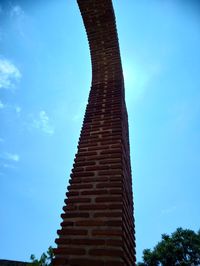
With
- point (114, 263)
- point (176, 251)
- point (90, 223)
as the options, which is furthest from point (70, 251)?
point (176, 251)

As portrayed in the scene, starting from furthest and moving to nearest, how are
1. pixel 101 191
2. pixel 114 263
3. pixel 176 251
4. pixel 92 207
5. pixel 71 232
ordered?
pixel 176 251 → pixel 101 191 → pixel 92 207 → pixel 71 232 → pixel 114 263

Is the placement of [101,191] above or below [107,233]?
above

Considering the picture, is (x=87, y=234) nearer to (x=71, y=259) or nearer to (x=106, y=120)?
(x=71, y=259)

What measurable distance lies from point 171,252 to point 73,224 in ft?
82.2

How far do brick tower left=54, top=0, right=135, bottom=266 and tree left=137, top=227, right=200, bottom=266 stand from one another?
2393 cm

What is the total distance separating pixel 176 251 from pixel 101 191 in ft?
82.0

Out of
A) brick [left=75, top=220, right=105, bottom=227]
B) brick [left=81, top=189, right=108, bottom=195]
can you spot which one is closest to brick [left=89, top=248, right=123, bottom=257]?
brick [left=75, top=220, right=105, bottom=227]

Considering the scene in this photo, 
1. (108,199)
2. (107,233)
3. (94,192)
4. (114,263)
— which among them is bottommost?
(114,263)

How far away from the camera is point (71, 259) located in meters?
1.99

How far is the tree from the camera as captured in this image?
73.3 ft

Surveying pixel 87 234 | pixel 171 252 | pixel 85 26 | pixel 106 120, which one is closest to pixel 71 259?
pixel 87 234

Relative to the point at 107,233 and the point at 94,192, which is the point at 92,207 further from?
the point at 107,233

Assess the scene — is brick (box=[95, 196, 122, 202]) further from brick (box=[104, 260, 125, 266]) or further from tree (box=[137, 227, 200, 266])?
tree (box=[137, 227, 200, 266])

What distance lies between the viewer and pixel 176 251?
22.7 m
